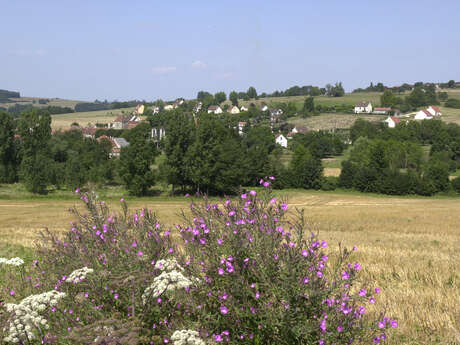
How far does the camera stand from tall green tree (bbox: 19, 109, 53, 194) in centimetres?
5641

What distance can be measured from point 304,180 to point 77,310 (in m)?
63.9

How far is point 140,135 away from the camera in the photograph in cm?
5769

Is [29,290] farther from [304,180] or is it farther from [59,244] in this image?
[304,180]

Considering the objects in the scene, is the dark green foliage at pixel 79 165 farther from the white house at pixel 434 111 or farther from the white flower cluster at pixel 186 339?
the white house at pixel 434 111

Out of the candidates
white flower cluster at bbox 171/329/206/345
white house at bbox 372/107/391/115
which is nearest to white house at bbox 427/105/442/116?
white house at bbox 372/107/391/115

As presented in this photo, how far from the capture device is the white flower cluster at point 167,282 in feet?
12.3

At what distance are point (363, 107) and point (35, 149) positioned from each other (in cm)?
13479

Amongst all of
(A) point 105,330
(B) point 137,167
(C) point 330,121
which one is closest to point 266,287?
(A) point 105,330

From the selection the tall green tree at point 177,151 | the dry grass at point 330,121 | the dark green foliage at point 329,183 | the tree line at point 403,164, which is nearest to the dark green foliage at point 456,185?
the tree line at point 403,164

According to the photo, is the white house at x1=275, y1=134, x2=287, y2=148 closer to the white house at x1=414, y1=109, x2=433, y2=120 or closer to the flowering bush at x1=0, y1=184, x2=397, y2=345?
the white house at x1=414, y1=109, x2=433, y2=120

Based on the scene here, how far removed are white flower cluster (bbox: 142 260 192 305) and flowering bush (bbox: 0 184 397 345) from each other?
0.03 feet

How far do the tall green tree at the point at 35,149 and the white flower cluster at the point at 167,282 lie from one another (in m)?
56.7

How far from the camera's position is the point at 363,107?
170 meters

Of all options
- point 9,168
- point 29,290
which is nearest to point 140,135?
point 9,168
